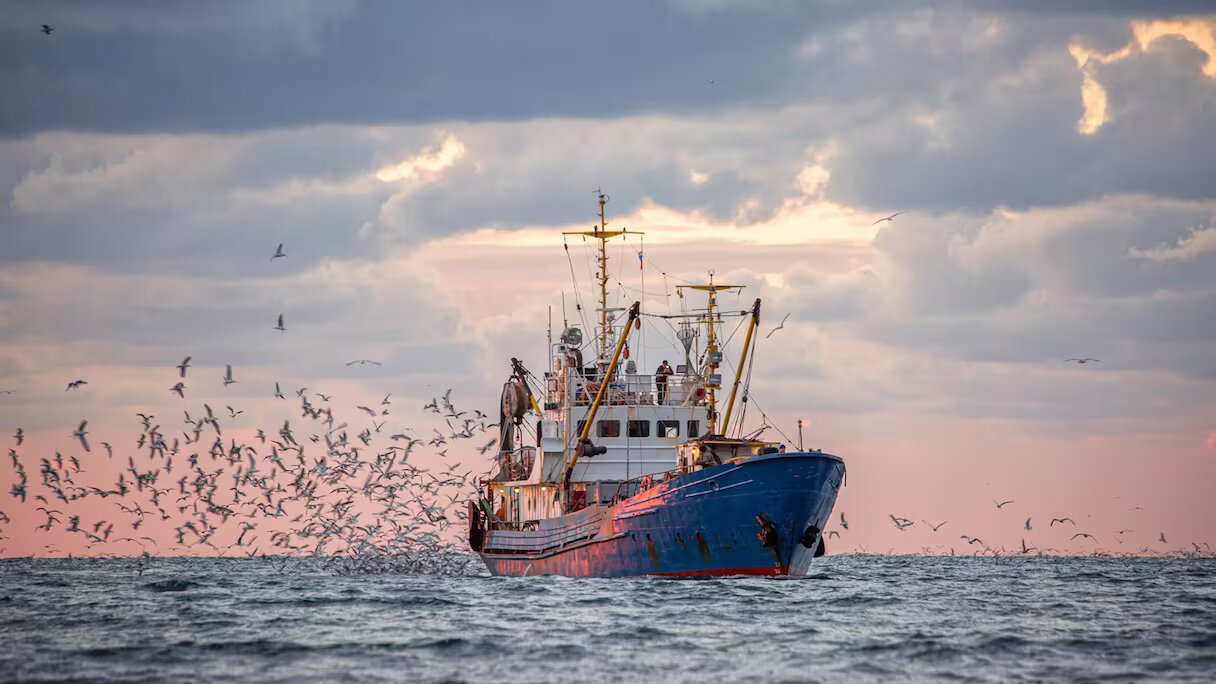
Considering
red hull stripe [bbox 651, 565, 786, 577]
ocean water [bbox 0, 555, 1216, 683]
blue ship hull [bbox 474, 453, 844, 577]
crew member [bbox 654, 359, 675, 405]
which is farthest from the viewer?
crew member [bbox 654, 359, 675, 405]

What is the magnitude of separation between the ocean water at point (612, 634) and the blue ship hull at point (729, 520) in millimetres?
1128

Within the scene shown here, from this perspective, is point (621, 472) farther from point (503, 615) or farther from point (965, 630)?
point (965, 630)

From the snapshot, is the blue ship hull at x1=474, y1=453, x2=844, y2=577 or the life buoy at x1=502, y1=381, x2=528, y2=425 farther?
the life buoy at x1=502, y1=381, x2=528, y2=425

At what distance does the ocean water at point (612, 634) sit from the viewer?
38.7 metres

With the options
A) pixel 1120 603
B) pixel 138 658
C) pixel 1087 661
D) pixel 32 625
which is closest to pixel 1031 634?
pixel 1087 661

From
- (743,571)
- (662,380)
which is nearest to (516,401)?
(662,380)

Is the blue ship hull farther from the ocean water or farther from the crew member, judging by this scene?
the crew member

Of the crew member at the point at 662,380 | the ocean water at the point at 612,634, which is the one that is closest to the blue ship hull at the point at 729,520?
the ocean water at the point at 612,634

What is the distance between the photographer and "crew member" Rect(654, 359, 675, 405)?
72.1 metres

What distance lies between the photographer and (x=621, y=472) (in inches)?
2788

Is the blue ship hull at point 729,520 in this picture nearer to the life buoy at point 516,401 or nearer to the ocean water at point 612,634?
the ocean water at point 612,634

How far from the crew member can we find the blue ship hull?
9441 mm

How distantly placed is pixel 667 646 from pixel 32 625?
22.9 m

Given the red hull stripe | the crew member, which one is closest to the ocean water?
the red hull stripe
